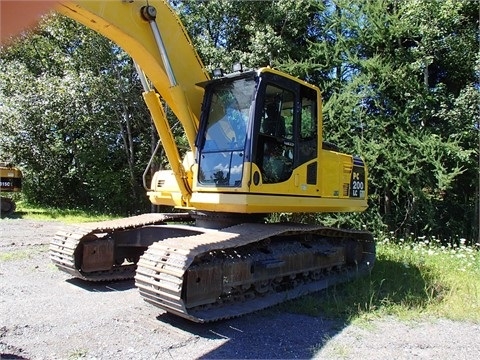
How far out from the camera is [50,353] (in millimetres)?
3492

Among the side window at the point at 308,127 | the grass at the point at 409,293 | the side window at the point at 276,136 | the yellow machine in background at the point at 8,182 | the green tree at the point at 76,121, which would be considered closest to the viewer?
the grass at the point at 409,293

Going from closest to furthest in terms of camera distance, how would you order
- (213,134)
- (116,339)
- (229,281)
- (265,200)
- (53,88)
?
(116,339) → (229,281) → (265,200) → (213,134) → (53,88)

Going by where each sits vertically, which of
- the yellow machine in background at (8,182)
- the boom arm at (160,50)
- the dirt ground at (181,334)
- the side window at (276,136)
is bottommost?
the dirt ground at (181,334)

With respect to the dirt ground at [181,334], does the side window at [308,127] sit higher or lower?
higher

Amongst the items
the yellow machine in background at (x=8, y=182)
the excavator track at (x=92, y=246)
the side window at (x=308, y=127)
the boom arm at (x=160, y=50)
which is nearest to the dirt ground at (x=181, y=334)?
the excavator track at (x=92, y=246)

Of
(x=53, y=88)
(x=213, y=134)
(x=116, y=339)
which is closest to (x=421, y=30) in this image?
(x=213, y=134)

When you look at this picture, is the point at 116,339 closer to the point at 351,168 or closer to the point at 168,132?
the point at 168,132

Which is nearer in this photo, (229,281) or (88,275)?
(229,281)

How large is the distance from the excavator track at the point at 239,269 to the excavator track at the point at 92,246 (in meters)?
1.37

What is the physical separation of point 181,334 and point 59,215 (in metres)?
11.5

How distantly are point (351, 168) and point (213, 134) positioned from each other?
2.44 metres

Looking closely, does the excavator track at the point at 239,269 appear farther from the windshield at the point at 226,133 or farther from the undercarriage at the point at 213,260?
the windshield at the point at 226,133

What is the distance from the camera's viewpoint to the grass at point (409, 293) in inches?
190

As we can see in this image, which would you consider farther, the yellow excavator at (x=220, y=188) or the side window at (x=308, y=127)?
the side window at (x=308, y=127)
